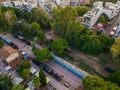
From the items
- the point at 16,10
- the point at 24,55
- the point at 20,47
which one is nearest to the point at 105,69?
the point at 24,55

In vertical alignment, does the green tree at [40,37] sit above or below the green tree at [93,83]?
above

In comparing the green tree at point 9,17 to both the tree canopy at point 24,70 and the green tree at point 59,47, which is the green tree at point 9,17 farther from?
the tree canopy at point 24,70

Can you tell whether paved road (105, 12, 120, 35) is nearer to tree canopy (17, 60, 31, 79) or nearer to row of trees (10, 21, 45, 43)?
row of trees (10, 21, 45, 43)

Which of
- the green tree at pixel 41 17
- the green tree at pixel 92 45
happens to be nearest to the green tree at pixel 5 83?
the green tree at pixel 92 45

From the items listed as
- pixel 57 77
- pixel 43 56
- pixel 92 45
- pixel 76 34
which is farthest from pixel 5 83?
pixel 92 45

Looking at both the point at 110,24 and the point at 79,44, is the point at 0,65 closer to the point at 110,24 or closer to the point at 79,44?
the point at 79,44

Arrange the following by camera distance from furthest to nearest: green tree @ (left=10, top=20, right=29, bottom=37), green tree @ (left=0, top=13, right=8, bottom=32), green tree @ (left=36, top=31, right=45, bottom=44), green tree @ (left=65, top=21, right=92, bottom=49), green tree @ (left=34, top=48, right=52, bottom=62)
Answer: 1. green tree @ (left=0, top=13, right=8, bottom=32)
2. green tree @ (left=10, top=20, right=29, bottom=37)
3. green tree @ (left=36, top=31, right=45, bottom=44)
4. green tree @ (left=65, top=21, right=92, bottom=49)
5. green tree @ (left=34, top=48, right=52, bottom=62)

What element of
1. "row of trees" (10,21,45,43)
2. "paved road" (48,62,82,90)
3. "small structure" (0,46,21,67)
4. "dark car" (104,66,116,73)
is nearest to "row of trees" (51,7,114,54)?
"dark car" (104,66,116,73)
